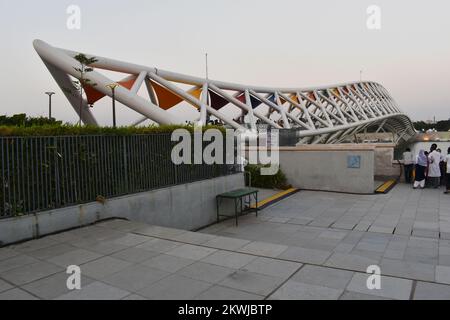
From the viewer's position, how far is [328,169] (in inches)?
538

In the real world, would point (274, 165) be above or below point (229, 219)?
above

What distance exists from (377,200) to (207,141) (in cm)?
648

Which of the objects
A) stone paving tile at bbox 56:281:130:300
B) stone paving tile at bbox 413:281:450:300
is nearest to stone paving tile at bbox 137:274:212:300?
stone paving tile at bbox 56:281:130:300

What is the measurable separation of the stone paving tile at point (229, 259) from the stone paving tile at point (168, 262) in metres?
0.30

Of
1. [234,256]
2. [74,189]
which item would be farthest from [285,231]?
[74,189]

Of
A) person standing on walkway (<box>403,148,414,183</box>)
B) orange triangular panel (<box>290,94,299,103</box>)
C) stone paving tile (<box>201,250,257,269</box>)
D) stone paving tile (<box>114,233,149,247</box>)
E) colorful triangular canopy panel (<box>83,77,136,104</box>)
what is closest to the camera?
stone paving tile (<box>201,250,257,269</box>)

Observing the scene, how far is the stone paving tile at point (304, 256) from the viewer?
16.0 feet

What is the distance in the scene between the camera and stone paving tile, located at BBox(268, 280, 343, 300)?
3.60 meters

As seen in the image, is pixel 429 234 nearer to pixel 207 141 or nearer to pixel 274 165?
pixel 207 141

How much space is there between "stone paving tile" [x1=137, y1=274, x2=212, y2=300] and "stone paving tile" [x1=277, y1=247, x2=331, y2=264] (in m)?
1.52

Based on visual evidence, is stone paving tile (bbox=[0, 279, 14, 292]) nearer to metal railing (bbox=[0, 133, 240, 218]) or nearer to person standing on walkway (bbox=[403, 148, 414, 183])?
metal railing (bbox=[0, 133, 240, 218])

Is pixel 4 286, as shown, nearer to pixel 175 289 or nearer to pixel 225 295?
pixel 175 289
